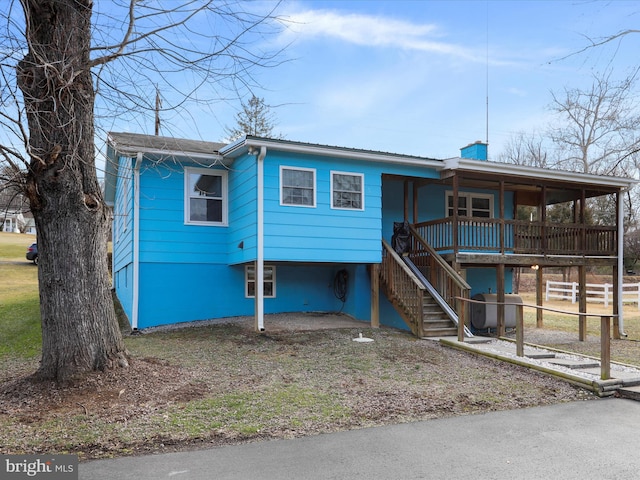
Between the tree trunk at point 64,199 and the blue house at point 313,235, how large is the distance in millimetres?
4555

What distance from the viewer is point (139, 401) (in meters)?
5.70

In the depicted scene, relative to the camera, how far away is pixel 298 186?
37.3 ft

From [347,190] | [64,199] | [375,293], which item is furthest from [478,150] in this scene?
[64,199]

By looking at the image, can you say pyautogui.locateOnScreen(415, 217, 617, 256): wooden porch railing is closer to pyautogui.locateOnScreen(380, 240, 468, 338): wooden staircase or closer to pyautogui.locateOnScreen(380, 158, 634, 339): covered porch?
pyautogui.locateOnScreen(380, 158, 634, 339): covered porch

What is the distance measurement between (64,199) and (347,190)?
683cm

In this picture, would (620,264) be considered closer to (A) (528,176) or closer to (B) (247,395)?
(A) (528,176)

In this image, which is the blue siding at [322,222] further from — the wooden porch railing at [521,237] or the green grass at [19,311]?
the green grass at [19,311]

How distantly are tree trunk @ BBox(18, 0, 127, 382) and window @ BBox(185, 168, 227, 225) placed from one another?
5997mm

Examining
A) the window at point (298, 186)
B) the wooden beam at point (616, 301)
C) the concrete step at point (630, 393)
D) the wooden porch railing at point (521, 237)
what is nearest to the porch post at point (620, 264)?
the wooden beam at point (616, 301)

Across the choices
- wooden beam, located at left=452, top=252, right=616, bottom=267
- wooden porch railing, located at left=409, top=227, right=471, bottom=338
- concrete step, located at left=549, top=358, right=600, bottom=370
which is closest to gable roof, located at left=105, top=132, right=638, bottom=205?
wooden porch railing, located at left=409, top=227, right=471, bottom=338

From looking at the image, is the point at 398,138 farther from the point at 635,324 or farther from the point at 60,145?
the point at 60,145

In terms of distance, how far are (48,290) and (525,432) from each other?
5.68 m

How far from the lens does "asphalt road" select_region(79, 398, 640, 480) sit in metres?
4.02

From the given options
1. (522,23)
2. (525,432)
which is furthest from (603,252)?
(525,432)
